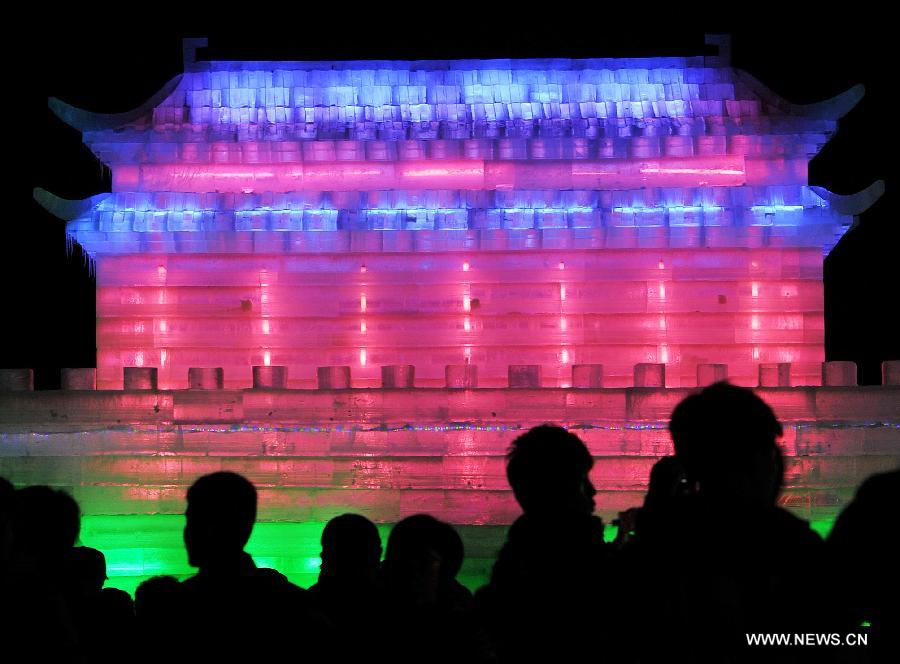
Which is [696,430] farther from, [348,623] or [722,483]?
[348,623]

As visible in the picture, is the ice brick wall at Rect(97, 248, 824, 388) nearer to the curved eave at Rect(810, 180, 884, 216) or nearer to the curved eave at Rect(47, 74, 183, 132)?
the curved eave at Rect(810, 180, 884, 216)

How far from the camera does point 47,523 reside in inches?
174

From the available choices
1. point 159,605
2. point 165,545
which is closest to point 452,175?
point 165,545

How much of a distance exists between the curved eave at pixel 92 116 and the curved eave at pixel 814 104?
8.47m

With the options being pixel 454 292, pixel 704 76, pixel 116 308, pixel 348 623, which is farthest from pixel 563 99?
pixel 348 623

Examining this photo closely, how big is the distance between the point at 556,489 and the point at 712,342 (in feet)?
34.5

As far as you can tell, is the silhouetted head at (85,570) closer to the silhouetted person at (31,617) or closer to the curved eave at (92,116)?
the silhouetted person at (31,617)

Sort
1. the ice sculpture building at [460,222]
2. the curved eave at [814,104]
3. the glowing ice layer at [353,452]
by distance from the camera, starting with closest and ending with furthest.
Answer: the glowing ice layer at [353,452] < the curved eave at [814,104] < the ice sculpture building at [460,222]

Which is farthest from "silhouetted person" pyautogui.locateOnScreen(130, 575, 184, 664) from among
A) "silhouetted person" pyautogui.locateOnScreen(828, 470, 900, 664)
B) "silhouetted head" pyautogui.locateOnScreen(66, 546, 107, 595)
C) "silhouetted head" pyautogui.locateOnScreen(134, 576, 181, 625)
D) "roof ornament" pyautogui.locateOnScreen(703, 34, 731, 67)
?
"roof ornament" pyautogui.locateOnScreen(703, 34, 731, 67)

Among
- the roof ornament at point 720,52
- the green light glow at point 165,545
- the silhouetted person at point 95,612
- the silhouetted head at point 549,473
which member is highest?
the roof ornament at point 720,52

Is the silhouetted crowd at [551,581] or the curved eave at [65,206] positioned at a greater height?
the curved eave at [65,206]

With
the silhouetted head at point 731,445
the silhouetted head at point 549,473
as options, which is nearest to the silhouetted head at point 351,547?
the silhouetted head at point 549,473

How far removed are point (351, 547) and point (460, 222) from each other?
928 centimetres

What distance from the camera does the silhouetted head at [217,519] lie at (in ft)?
11.9
